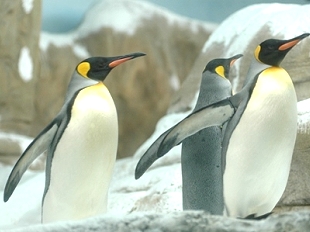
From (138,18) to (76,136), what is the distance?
4874 millimetres

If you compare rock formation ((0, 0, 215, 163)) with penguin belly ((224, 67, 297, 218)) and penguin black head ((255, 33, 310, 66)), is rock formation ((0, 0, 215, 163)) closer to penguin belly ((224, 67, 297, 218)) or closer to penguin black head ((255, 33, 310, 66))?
penguin black head ((255, 33, 310, 66))

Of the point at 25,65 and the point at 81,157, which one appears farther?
the point at 25,65

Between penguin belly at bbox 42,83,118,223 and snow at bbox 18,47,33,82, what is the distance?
11.1 feet

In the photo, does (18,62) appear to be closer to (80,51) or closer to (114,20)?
(80,51)

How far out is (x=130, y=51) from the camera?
6.86 metres

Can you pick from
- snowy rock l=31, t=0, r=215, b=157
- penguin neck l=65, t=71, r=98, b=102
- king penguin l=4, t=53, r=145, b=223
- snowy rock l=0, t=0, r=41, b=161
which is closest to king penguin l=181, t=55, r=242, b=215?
king penguin l=4, t=53, r=145, b=223

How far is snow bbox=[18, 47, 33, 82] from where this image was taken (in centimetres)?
558

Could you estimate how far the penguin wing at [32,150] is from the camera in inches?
94.0

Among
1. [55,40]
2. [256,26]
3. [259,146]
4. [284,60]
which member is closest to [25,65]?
[55,40]

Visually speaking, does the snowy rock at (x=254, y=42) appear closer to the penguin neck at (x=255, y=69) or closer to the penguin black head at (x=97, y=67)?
the penguin neck at (x=255, y=69)

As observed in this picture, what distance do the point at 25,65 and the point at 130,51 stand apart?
156 cm

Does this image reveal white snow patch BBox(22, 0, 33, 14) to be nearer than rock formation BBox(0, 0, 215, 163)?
Yes

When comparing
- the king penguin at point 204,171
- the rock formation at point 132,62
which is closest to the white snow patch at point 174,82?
the rock formation at point 132,62

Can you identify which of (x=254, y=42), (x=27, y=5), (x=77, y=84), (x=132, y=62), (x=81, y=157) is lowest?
(x=132, y=62)
